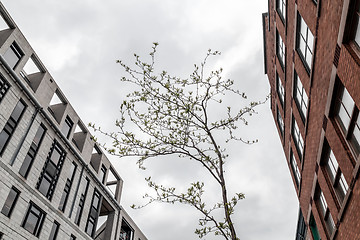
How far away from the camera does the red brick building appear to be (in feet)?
25.7

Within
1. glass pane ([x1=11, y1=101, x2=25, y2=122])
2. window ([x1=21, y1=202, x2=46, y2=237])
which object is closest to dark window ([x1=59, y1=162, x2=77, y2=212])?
window ([x1=21, y1=202, x2=46, y2=237])

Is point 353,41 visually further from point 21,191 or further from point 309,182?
point 21,191

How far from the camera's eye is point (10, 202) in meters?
19.8

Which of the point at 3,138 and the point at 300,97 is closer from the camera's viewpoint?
the point at 300,97

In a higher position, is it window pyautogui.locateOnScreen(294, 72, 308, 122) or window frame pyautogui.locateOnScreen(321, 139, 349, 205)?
window pyautogui.locateOnScreen(294, 72, 308, 122)

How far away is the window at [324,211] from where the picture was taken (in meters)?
11.9

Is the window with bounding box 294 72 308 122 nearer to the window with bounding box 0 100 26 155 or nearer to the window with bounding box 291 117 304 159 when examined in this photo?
the window with bounding box 291 117 304 159

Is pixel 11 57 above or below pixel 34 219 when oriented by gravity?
above

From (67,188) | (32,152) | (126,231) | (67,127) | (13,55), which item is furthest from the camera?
(126,231)

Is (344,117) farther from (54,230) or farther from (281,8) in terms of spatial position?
(54,230)

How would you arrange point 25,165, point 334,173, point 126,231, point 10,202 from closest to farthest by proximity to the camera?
point 334,173 → point 10,202 → point 25,165 → point 126,231

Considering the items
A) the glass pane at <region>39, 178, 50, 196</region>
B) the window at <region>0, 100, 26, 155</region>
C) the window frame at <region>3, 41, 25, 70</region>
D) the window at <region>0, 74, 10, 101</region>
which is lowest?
the glass pane at <region>39, 178, 50, 196</region>

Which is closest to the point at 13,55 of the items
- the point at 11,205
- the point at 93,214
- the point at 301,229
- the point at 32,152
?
the point at 32,152

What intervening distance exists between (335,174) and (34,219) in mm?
21480
